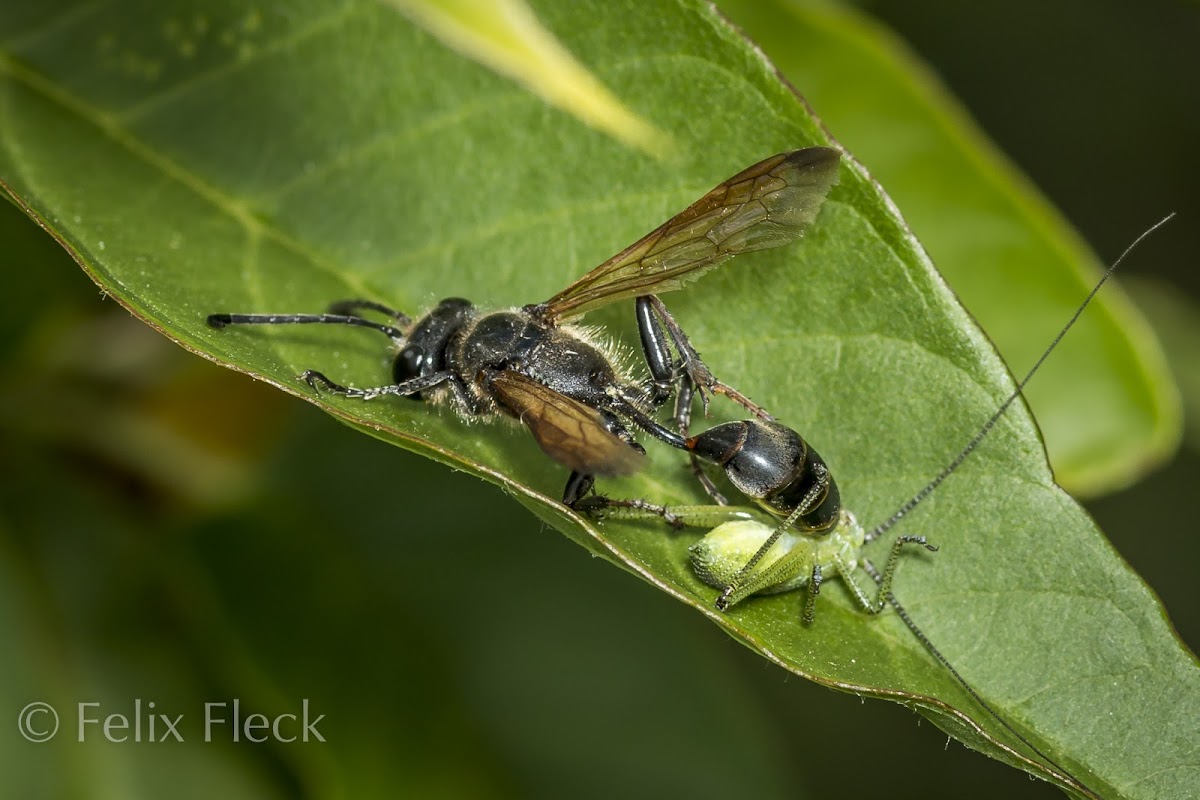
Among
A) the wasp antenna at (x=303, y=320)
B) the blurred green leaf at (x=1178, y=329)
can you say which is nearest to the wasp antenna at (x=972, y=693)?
the wasp antenna at (x=303, y=320)

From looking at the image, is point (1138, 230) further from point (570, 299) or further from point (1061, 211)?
point (570, 299)

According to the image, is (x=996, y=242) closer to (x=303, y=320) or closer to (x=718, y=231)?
(x=718, y=231)

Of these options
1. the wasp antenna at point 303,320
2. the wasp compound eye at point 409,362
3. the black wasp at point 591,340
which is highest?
the black wasp at point 591,340

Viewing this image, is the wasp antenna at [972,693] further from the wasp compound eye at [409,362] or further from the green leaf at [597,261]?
the wasp compound eye at [409,362]

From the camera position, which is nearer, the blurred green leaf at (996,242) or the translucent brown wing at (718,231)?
the translucent brown wing at (718,231)

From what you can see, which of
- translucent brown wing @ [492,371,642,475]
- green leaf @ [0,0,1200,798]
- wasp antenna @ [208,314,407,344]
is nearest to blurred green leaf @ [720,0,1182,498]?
green leaf @ [0,0,1200,798]

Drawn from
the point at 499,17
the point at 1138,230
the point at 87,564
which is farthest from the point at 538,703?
the point at 1138,230

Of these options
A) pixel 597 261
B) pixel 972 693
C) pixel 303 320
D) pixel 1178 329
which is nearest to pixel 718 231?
pixel 597 261

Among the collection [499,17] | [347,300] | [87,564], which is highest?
[499,17]
